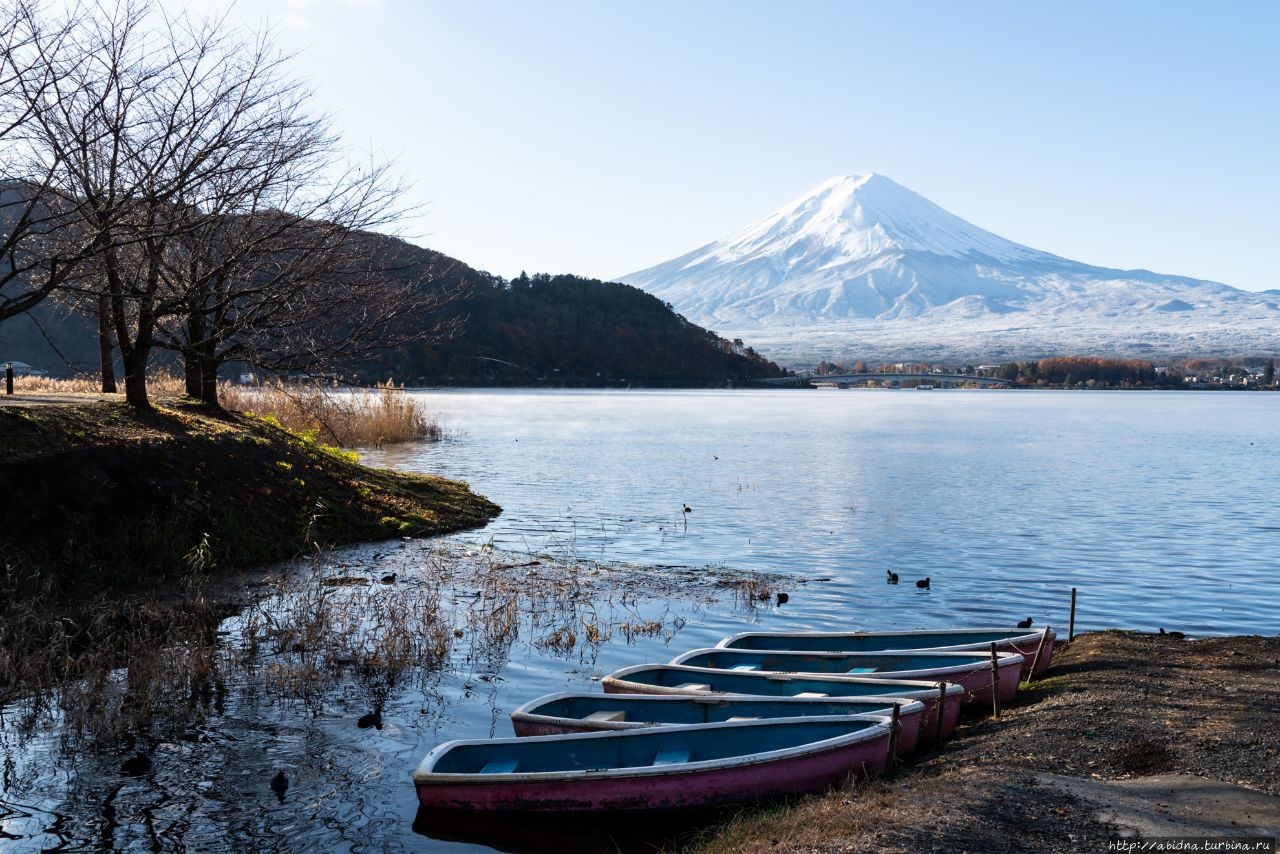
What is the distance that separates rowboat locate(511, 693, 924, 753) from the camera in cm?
930

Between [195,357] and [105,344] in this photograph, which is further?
[105,344]

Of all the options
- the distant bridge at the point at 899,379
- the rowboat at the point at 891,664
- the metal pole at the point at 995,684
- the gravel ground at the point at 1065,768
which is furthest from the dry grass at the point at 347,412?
the distant bridge at the point at 899,379

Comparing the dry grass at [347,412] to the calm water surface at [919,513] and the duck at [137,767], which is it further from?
the duck at [137,767]

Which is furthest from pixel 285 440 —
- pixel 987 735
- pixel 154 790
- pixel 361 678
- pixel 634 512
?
pixel 987 735

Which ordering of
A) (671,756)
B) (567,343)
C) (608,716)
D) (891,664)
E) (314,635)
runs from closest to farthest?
1. (671,756)
2. (608,716)
3. (891,664)
4. (314,635)
5. (567,343)

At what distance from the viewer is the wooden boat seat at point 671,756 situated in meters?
8.95

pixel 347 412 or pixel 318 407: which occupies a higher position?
pixel 318 407

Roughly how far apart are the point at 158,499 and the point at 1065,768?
43.0 ft

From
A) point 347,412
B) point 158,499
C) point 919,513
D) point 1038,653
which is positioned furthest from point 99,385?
point 1038,653

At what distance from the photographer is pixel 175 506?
16.5 metres

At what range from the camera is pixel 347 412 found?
34031 mm

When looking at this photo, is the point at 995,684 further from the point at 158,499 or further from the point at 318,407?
the point at 318,407

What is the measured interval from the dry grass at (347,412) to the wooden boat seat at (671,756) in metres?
24.2

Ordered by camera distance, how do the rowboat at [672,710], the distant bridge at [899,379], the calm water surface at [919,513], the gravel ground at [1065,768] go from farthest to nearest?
the distant bridge at [899,379]
the calm water surface at [919,513]
the rowboat at [672,710]
the gravel ground at [1065,768]
